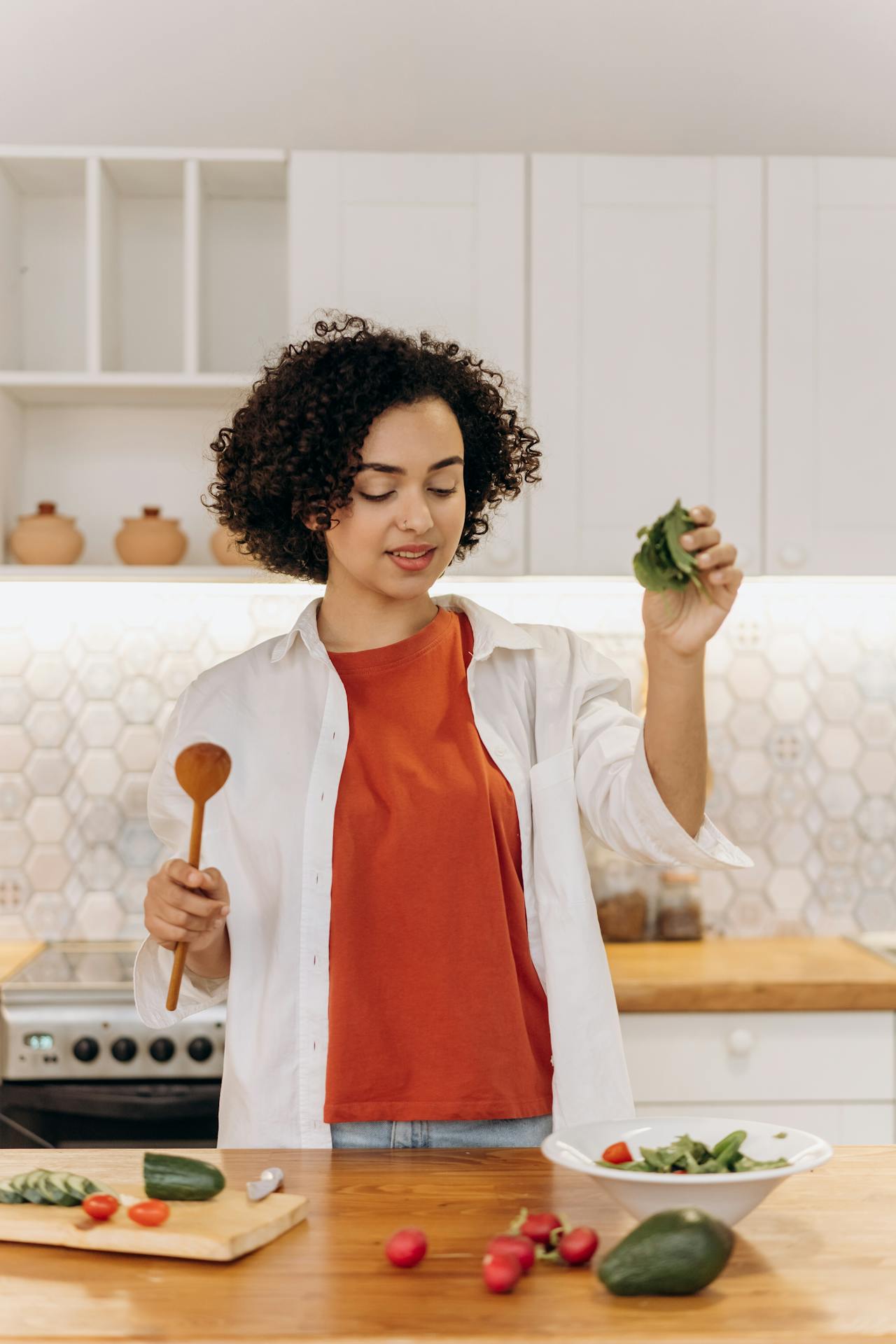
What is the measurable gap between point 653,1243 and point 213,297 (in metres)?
2.41

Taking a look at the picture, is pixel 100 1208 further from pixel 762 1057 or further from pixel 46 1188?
pixel 762 1057

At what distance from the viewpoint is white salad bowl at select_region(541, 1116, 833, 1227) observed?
3.38 ft

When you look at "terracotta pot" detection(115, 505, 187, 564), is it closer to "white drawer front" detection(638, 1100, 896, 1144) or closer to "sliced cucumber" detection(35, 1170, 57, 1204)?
"white drawer front" detection(638, 1100, 896, 1144)

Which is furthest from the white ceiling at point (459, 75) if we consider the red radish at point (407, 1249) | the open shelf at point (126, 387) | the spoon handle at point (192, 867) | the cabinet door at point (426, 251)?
the red radish at point (407, 1249)

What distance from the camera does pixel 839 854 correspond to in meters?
3.02

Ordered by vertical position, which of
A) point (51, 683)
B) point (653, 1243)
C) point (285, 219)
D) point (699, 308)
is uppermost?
point (285, 219)

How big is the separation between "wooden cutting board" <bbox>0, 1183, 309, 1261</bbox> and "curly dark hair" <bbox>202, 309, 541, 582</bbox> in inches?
30.6

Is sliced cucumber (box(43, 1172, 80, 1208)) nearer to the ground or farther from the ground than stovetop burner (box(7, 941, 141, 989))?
farther from the ground

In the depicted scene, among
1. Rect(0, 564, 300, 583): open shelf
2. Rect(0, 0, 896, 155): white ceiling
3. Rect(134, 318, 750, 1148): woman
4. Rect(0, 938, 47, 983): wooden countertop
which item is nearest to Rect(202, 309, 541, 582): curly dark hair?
Rect(134, 318, 750, 1148): woman

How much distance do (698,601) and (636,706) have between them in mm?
1652

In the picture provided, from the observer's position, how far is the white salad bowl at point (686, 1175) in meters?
1.03

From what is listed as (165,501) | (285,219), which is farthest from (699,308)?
(165,501)

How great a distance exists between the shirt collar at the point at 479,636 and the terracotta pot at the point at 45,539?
1159 millimetres

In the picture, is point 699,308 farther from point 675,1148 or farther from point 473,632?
point 675,1148
